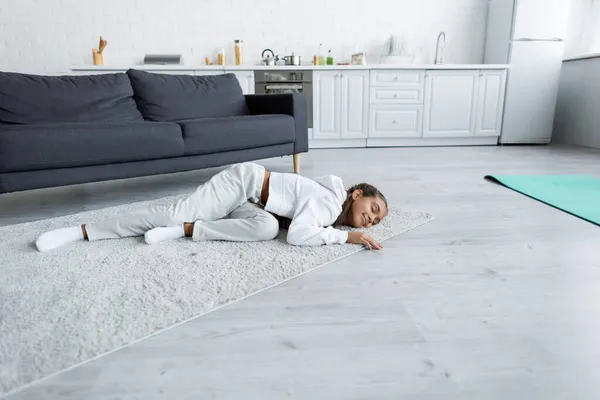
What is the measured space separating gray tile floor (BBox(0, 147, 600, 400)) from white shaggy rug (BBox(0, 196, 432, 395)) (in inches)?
2.1

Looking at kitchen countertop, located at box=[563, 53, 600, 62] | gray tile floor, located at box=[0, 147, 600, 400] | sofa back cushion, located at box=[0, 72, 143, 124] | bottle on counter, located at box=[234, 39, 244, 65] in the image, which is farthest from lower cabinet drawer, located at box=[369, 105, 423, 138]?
gray tile floor, located at box=[0, 147, 600, 400]

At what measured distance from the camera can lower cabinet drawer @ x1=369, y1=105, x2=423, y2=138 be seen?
176 inches

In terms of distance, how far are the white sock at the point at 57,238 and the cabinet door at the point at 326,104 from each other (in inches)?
125

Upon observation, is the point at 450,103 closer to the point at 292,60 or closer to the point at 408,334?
the point at 292,60

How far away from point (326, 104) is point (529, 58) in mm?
2310

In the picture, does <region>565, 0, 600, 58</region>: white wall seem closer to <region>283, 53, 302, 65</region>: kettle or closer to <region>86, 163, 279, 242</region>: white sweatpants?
<region>283, 53, 302, 65</region>: kettle

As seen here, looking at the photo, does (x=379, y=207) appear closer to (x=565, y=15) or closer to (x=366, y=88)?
(x=366, y=88)

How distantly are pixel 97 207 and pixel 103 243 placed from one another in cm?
70

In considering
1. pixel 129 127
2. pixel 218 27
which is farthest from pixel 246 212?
pixel 218 27

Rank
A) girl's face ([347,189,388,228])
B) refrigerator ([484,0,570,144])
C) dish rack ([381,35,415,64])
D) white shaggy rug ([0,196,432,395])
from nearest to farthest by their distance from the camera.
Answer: white shaggy rug ([0,196,432,395]), girl's face ([347,189,388,228]), refrigerator ([484,0,570,144]), dish rack ([381,35,415,64])

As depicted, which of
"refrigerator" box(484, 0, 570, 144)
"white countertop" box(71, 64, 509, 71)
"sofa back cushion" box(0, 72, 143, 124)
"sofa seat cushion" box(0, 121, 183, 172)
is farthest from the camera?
"refrigerator" box(484, 0, 570, 144)

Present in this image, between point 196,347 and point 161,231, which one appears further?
point 161,231

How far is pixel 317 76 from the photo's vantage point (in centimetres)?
434

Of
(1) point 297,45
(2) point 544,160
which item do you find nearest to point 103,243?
(2) point 544,160
